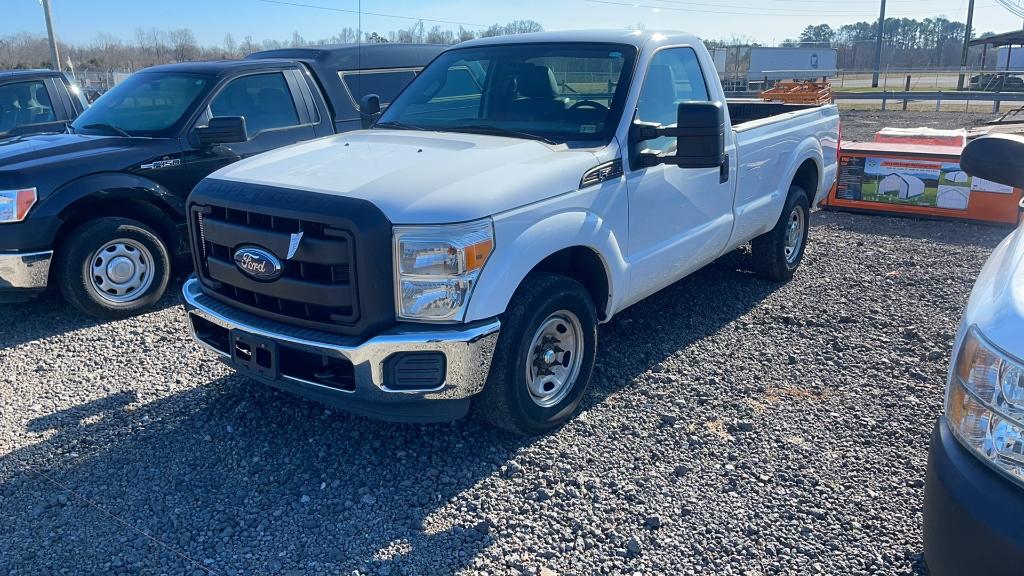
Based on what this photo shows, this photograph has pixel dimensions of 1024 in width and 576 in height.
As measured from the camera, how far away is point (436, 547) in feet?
10.1

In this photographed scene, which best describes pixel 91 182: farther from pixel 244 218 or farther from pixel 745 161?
pixel 745 161

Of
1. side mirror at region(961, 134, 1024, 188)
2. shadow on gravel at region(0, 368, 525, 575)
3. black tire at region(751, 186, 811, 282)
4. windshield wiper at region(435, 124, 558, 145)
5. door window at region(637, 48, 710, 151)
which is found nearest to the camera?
A: side mirror at region(961, 134, 1024, 188)

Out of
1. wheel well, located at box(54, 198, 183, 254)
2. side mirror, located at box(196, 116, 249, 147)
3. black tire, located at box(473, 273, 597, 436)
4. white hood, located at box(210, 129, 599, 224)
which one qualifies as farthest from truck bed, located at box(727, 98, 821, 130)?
wheel well, located at box(54, 198, 183, 254)

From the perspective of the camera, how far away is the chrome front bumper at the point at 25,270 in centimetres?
532

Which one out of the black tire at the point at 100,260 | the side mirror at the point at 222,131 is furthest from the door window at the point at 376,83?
the black tire at the point at 100,260

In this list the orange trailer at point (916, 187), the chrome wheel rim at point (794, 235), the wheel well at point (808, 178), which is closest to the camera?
the chrome wheel rim at point (794, 235)

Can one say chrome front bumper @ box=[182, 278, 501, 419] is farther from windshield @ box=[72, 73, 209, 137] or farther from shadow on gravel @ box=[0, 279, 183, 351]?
windshield @ box=[72, 73, 209, 137]

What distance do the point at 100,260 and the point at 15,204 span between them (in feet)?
2.18

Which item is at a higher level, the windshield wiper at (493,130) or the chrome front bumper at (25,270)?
the windshield wiper at (493,130)

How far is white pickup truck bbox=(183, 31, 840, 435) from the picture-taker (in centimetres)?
325

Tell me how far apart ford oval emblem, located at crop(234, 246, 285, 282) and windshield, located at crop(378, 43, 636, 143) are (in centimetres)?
148

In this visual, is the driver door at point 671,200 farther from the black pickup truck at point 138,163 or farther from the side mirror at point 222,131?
the side mirror at point 222,131

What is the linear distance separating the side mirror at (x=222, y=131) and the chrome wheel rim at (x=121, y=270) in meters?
0.96

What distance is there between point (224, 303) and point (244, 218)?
50 centimetres
